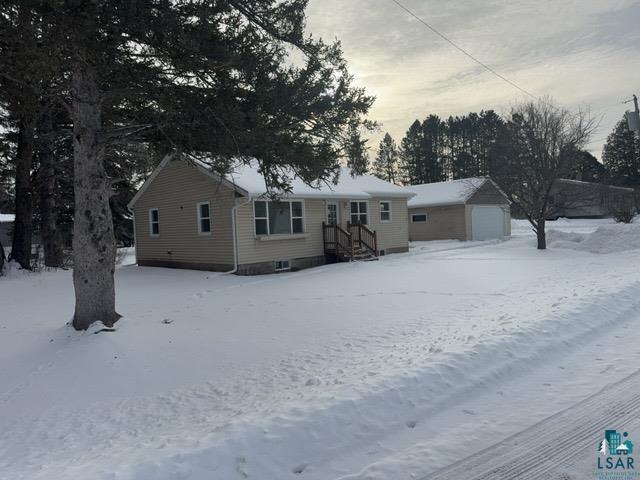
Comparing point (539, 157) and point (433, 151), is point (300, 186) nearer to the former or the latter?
point (539, 157)

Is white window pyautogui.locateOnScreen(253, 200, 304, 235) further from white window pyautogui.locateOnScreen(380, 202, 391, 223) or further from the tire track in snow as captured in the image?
the tire track in snow

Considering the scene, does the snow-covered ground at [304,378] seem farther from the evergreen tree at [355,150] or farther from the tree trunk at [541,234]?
the tree trunk at [541,234]

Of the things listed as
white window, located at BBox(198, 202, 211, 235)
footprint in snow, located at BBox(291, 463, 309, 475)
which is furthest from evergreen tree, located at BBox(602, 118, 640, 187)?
footprint in snow, located at BBox(291, 463, 309, 475)

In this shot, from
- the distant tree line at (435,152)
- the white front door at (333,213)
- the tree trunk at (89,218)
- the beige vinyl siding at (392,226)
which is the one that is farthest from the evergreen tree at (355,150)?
the distant tree line at (435,152)

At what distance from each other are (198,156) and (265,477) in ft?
21.7

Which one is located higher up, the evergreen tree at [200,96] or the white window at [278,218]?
the evergreen tree at [200,96]

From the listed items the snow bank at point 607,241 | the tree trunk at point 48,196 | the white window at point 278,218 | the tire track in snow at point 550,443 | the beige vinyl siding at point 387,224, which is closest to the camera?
the tire track in snow at point 550,443

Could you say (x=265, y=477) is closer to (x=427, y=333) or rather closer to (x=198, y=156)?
(x=427, y=333)

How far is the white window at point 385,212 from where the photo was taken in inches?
883

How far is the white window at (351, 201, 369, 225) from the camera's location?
20969mm

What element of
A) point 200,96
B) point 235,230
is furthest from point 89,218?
point 235,230

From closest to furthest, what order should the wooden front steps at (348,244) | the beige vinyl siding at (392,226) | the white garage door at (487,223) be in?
the wooden front steps at (348,244), the beige vinyl siding at (392,226), the white garage door at (487,223)

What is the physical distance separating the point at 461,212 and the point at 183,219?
17.8 meters

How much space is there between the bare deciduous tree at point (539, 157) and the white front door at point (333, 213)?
8.26 metres
